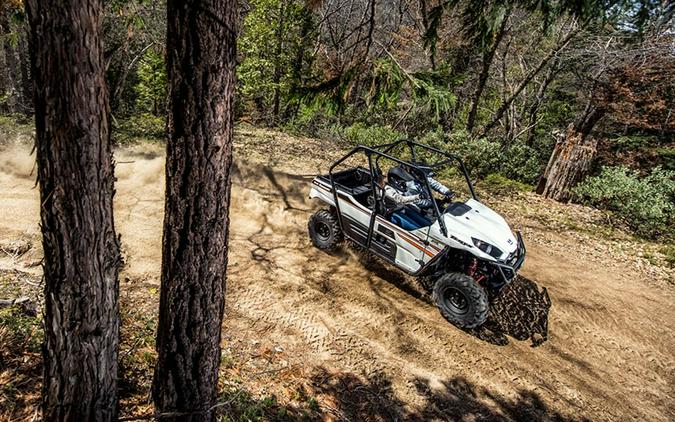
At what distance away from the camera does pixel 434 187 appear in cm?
555

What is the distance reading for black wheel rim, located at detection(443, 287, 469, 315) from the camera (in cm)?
489

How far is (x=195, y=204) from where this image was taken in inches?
92.1

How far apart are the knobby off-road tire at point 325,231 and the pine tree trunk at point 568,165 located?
630 centimetres

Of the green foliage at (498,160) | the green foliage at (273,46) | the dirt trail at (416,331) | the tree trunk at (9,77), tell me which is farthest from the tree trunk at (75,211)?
the tree trunk at (9,77)

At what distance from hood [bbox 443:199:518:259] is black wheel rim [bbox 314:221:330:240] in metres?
2.06

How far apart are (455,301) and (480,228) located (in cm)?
100

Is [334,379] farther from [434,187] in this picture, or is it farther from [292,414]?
[434,187]

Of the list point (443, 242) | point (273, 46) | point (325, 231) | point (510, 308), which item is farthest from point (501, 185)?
point (273, 46)

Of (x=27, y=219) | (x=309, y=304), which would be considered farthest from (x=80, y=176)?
(x=27, y=219)

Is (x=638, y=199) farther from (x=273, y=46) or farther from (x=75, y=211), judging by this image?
(x=273, y=46)

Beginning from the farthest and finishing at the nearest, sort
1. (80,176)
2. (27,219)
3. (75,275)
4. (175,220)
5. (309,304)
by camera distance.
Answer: (27,219)
(309,304)
(175,220)
(75,275)
(80,176)

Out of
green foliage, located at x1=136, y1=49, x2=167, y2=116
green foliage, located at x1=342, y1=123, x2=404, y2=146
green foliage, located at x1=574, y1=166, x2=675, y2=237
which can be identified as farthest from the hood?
green foliage, located at x1=136, y1=49, x2=167, y2=116

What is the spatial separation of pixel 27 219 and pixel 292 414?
5918mm

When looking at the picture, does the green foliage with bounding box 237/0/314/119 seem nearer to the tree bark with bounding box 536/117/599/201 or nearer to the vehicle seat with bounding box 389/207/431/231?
the tree bark with bounding box 536/117/599/201
